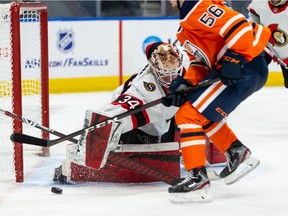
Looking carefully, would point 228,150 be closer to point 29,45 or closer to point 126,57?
point 29,45

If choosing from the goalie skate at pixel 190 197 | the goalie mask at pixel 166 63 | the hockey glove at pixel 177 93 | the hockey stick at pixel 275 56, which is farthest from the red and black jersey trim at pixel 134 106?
the hockey stick at pixel 275 56

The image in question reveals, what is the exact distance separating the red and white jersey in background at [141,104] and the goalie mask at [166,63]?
0.05 metres

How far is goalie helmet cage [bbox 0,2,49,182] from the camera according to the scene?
11.7 ft

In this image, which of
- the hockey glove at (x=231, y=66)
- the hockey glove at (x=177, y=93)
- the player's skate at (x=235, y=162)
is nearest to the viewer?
the hockey glove at (x=231, y=66)

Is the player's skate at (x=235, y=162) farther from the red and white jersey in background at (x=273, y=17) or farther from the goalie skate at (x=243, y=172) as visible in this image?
the red and white jersey in background at (x=273, y=17)

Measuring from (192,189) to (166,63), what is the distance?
2.11 ft

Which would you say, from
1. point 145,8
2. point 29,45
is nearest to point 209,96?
point 29,45

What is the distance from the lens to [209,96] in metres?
3.17

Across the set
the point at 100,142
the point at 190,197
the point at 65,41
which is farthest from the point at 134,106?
the point at 65,41

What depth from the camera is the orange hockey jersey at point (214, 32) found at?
3051 millimetres

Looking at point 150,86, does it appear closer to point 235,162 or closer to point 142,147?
point 142,147

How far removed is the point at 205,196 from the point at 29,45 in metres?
2.62

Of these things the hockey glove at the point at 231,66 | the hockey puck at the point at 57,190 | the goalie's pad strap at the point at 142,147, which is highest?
the hockey glove at the point at 231,66

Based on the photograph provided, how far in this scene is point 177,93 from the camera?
125 inches
